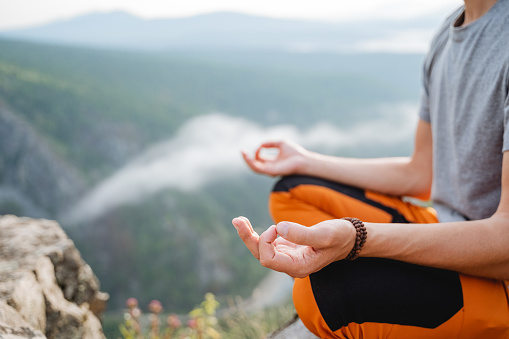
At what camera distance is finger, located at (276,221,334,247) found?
93 centimetres

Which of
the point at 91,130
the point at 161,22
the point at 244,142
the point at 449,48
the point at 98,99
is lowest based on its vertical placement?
the point at 244,142

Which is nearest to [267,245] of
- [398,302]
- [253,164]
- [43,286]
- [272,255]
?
[272,255]

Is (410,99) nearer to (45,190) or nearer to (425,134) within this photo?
(45,190)

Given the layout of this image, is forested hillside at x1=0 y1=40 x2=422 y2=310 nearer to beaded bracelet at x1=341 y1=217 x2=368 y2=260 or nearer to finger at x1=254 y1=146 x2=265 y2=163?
finger at x1=254 y1=146 x2=265 y2=163

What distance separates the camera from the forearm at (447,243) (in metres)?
1.07

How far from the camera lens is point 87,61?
2812cm

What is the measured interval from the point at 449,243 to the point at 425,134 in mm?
769

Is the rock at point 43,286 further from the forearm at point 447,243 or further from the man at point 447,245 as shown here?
the forearm at point 447,243

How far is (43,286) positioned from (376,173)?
145 cm

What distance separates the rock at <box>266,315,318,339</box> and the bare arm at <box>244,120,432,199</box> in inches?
24.5

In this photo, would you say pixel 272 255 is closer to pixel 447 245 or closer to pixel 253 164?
pixel 447 245

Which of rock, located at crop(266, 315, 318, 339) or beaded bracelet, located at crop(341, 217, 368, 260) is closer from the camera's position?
beaded bracelet, located at crop(341, 217, 368, 260)

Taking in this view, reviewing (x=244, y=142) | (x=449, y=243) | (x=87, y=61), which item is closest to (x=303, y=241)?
(x=449, y=243)

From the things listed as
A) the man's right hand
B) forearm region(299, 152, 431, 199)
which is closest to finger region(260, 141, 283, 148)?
the man's right hand
